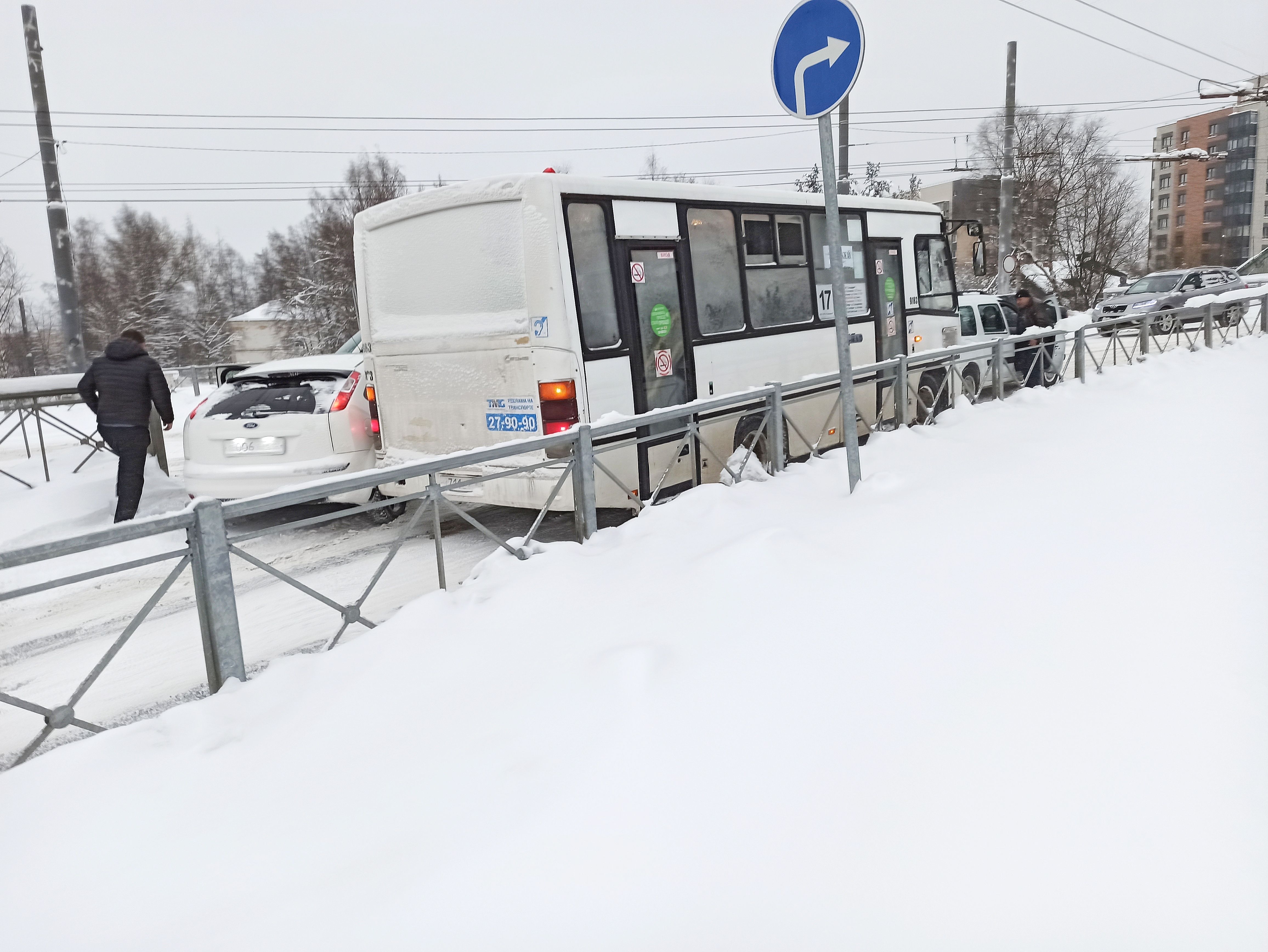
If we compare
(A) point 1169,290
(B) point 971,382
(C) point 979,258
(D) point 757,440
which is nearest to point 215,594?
(D) point 757,440

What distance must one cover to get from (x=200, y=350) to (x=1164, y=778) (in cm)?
5670

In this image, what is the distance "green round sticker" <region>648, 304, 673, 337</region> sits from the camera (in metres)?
7.07

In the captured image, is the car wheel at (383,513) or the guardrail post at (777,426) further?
the car wheel at (383,513)

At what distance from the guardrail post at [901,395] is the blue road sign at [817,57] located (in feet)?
13.2

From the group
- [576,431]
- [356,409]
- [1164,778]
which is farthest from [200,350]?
[1164,778]

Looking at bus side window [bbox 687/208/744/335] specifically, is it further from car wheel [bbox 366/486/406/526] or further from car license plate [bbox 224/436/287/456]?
car license plate [bbox 224/436/287/456]

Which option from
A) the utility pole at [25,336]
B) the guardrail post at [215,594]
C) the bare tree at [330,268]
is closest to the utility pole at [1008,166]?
the guardrail post at [215,594]

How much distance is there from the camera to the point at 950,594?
4.17 meters

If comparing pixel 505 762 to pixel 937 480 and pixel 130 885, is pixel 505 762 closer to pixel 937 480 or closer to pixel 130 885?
pixel 130 885

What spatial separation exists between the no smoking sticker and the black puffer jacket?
4389 millimetres

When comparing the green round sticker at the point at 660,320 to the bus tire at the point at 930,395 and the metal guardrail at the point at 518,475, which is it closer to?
the metal guardrail at the point at 518,475

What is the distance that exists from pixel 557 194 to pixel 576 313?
848 mm

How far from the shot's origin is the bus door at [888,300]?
32.6ft

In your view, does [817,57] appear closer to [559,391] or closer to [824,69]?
[824,69]
